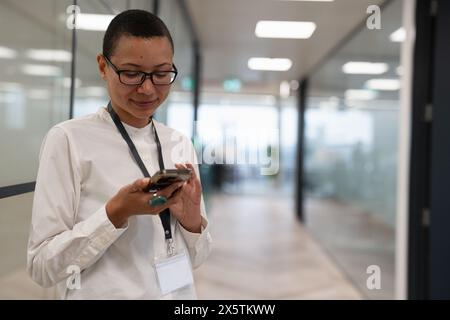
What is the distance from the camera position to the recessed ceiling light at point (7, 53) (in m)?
1.10

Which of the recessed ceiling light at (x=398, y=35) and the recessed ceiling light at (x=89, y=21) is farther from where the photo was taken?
the recessed ceiling light at (x=398, y=35)

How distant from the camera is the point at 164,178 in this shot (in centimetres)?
77

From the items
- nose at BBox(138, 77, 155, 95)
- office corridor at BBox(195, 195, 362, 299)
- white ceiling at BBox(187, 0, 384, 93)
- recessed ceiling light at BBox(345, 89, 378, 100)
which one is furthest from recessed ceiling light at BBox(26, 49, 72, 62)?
recessed ceiling light at BBox(345, 89, 378, 100)

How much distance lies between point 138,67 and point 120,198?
0.92 ft

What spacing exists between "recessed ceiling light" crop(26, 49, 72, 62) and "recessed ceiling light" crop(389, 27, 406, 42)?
241 centimetres

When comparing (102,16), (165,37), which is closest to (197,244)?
(165,37)

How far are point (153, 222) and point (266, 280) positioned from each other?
10.9 ft

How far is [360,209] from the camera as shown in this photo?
4.02 metres

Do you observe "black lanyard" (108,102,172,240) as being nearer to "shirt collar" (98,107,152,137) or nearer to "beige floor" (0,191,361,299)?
"shirt collar" (98,107,152,137)

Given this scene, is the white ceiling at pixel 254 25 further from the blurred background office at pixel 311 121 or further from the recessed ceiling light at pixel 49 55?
the recessed ceiling light at pixel 49 55

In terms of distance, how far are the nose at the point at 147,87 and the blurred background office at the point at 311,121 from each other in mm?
482

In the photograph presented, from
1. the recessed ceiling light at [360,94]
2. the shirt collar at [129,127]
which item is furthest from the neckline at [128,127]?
the recessed ceiling light at [360,94]

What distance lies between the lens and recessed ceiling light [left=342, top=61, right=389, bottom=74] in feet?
11.1
